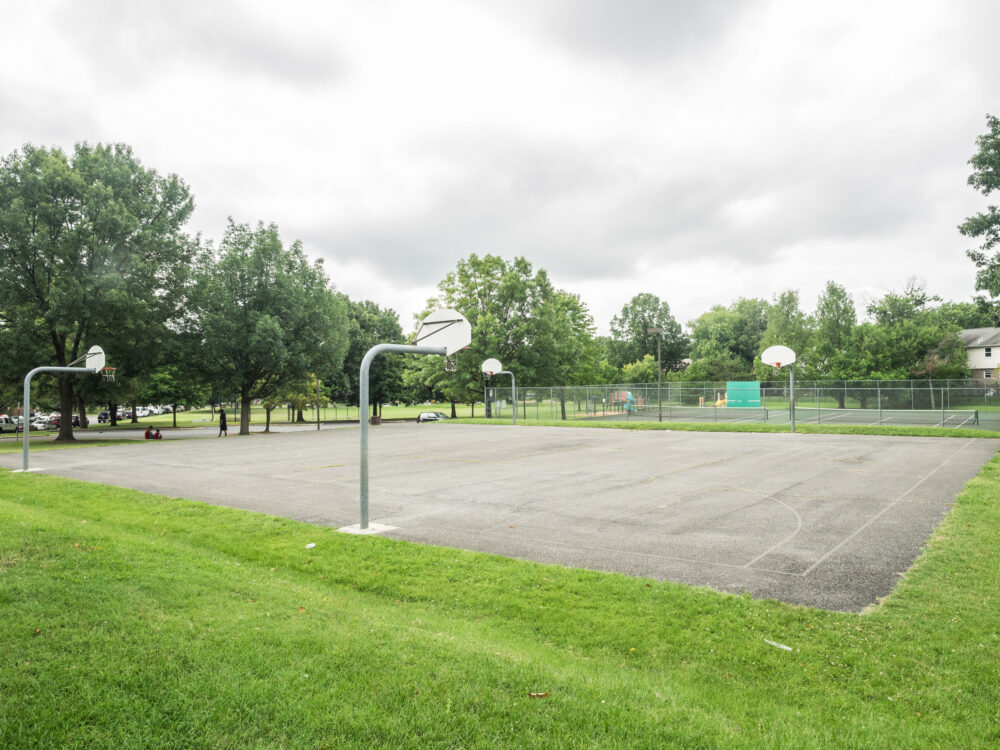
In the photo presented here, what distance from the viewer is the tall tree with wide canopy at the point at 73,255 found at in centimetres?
2705

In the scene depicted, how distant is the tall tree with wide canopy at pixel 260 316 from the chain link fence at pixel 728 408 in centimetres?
1289

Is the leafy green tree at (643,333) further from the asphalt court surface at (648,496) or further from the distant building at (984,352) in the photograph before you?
the asphalt court surface at (648,496)

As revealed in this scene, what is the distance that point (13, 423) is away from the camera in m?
47.5

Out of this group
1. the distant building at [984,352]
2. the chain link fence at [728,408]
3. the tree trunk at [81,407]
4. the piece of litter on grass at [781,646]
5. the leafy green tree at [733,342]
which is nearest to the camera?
the piece of litter on grass at [781,646]

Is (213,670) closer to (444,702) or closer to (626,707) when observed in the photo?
(444,702)

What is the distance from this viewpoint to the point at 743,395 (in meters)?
47.3

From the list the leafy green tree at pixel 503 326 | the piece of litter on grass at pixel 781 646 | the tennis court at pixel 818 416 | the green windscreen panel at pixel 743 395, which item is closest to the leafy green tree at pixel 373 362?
the leafy green tree at pixel 503 326

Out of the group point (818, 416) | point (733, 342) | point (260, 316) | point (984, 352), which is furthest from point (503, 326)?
point (984, 352)

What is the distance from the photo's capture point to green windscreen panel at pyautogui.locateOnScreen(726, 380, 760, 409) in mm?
45844

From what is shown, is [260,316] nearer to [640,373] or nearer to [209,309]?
[209,309]

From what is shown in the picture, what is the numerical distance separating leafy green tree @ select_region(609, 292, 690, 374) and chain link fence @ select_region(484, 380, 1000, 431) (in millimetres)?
45960

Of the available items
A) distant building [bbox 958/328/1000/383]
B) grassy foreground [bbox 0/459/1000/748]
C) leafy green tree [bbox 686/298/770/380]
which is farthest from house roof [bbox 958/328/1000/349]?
grassy foreground [bbox 0/459/1000/748]

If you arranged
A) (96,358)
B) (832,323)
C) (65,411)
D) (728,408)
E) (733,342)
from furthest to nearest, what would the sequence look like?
1. (733,342)
2. (832,323)
3. (728,408)
4. (65,411)
5. (96,358)

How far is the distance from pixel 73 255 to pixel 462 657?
31.6 m
